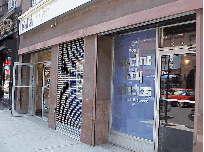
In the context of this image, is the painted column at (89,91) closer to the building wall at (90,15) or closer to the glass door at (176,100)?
the building wall at (90,15)

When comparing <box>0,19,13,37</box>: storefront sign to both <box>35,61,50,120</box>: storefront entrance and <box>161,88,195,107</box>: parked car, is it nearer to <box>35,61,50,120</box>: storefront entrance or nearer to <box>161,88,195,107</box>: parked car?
<box>35,61,50,120</box>: storefront entrance

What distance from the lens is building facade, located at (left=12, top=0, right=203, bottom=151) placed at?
498 centimetres

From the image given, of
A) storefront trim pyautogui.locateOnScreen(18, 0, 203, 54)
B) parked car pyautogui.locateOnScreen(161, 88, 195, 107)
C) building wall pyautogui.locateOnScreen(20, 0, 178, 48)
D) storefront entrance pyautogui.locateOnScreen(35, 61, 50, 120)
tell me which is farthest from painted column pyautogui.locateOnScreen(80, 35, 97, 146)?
storefront entrance pyautogui.locateOnScreen(35, 61, 50, 120)

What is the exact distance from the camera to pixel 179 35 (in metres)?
5.23

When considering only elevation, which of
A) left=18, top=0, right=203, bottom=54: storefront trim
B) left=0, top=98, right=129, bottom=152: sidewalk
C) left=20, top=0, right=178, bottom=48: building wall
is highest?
left=20, top=0, right=178, bottom=48: building wall

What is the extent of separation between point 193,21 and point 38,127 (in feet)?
21.0

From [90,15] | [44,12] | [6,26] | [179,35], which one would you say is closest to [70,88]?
[90,15]

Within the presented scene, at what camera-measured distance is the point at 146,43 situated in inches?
239

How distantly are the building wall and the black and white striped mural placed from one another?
56 cm

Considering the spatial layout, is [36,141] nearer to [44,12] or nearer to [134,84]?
[134,84]

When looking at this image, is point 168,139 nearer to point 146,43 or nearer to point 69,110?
point 146,43

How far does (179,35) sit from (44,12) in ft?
19.5

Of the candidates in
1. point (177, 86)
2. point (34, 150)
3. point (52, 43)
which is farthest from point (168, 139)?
point (52, 43)

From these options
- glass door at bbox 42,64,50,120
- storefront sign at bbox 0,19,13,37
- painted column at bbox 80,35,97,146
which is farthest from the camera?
storefront sign at bbox 0,19,13,37
